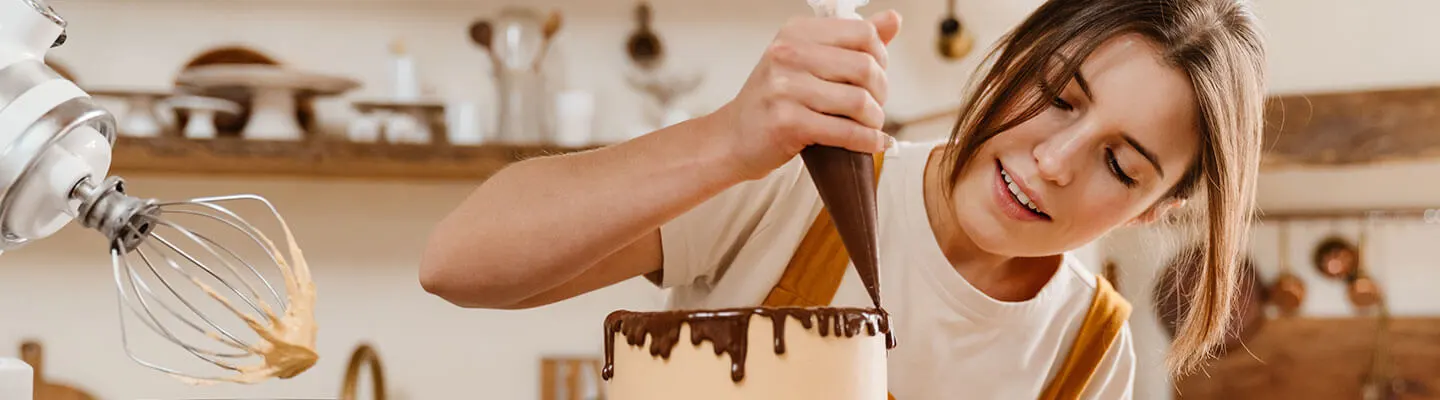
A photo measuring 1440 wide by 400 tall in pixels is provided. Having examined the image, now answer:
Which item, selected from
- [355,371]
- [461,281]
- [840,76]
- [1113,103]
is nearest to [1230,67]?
[1113,103]

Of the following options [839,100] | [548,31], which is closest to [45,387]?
[548,31]

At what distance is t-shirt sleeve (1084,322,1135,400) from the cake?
0.56 m

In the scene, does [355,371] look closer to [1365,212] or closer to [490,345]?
[490,345]

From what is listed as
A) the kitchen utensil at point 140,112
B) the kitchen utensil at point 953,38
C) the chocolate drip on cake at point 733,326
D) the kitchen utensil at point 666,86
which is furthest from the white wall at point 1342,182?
the chocolate drip on cake at point 733,326

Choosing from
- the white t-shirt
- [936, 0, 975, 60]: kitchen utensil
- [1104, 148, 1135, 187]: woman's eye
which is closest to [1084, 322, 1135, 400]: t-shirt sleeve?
the white t-shirt

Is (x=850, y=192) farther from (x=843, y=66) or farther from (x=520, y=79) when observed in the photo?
(x=520, y=79)

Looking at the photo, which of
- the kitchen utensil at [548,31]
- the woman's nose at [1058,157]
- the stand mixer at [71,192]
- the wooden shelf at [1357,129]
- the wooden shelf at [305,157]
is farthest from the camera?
the kitchen utensil at [548,31]

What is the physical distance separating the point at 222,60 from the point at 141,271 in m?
0.49

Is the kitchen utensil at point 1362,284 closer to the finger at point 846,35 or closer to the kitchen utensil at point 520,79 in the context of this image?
the kitchen utensil at point 520,79

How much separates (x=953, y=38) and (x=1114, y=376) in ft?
5.21

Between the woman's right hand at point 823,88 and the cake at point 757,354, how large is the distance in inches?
4.1

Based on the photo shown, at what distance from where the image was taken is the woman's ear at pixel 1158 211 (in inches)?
45.8

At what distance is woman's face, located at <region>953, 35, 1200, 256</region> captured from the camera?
976 millimetres

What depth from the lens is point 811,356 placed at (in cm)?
70
